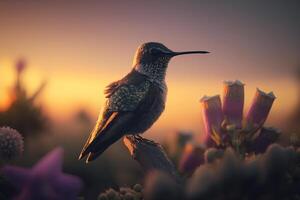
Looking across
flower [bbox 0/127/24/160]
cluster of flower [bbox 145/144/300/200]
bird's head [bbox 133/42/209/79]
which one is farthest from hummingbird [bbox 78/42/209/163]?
cluster of flower [bbox 145/144/300/200]

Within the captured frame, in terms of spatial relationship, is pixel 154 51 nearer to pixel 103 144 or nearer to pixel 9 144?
pixel 103 144

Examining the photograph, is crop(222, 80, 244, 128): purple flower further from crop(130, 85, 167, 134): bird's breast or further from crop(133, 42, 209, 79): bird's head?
crop(133, 42, 209, 79): bird's head

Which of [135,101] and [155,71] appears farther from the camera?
[155,71]

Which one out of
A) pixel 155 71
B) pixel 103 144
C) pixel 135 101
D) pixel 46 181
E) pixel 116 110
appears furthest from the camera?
pixel 155 71

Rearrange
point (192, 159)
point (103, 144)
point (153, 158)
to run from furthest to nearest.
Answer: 1. point (103, 144)
2. point (153, 158)
3. point (192, 159)

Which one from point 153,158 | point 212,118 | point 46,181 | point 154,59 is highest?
point 154,59

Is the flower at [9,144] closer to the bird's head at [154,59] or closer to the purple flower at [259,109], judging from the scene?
the purple flower at [259,109]

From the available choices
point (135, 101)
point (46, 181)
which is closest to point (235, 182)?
point (46, 181)
